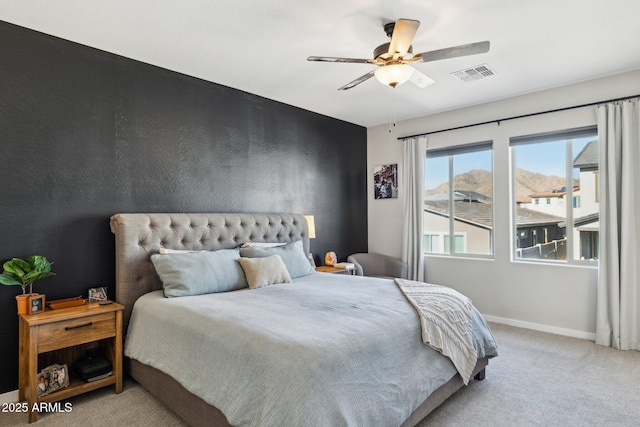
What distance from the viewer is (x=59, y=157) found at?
9.18ft

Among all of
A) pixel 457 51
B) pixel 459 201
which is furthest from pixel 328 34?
pixel 459 201

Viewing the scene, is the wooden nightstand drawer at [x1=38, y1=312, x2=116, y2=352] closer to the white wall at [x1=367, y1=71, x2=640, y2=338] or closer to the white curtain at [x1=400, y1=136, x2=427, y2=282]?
the white curtain at [x1=400, y1=136, x2=427, y2=282]

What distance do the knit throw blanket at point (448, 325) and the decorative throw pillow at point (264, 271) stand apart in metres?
1.17

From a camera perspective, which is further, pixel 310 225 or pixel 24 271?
pixel 310 225

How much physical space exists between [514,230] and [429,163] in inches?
58.7

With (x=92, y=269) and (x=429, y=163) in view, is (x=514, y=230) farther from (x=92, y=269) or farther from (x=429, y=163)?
(x=92, y=269)

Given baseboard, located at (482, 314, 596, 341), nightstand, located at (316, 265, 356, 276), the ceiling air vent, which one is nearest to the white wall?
baseboard, located at (482, 314, 596, 341)

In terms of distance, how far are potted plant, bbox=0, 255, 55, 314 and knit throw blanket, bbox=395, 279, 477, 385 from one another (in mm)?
2549

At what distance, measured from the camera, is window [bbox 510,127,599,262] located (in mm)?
3943

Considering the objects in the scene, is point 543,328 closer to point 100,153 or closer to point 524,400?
point 524,400

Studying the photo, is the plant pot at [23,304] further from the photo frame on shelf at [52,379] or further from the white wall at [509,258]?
the white wall at [509,258]

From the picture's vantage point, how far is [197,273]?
2.89 meters

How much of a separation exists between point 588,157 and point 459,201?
151cm

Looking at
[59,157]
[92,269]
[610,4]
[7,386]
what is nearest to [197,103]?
[59,157]
